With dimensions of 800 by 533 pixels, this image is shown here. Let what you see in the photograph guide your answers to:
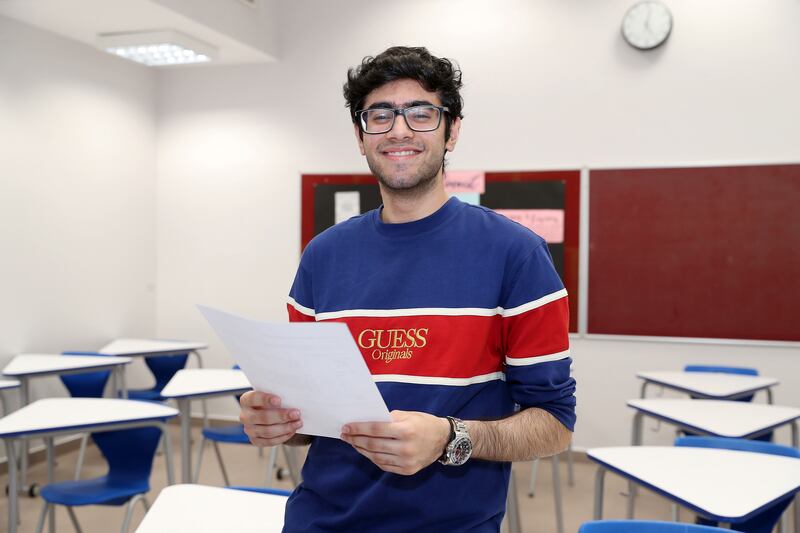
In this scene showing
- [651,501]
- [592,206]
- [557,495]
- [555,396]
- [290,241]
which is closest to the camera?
[555,396]

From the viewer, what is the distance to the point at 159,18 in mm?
4465

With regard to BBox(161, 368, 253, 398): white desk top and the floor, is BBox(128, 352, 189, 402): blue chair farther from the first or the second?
BBox(161, 368, 253, 398): white desk top

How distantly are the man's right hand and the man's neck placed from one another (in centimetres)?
44

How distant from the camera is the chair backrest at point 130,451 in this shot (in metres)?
2.87

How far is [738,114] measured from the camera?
461cm

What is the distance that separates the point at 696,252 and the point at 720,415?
193 cm

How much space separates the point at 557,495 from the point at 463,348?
2695 millimetres

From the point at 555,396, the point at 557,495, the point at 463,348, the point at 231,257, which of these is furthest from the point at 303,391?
the point at 231,257

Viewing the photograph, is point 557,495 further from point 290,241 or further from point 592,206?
point 290,241

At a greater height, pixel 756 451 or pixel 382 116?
pixel 382 116

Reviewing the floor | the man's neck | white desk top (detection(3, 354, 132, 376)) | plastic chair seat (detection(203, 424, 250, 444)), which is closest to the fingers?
the man's neck

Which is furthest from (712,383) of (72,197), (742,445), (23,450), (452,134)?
(72,197)

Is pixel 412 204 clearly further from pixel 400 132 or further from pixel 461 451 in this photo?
pixel 461 451

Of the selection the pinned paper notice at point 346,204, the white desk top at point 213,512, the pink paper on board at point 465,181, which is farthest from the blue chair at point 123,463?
the pink paper on board at point 465,181
